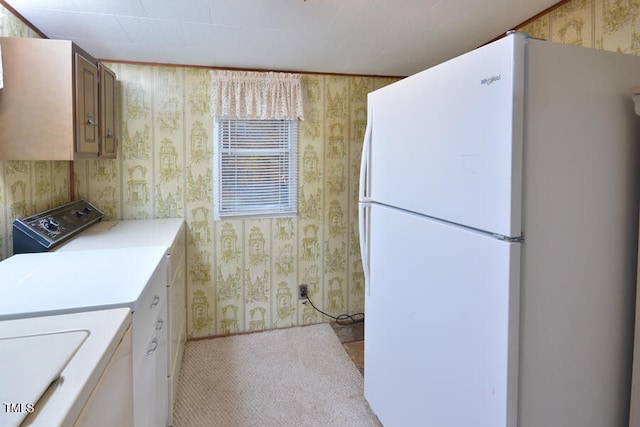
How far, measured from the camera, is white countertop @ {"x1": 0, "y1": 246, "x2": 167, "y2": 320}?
108 centimetres

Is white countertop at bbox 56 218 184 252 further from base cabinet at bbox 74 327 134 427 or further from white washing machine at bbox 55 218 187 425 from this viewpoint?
base cabinet at bbox 74 327 134 427

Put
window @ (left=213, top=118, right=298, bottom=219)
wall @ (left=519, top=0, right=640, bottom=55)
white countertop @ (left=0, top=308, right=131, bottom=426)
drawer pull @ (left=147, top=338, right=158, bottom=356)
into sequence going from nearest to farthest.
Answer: white countertop @ (left=0, top=308, right=131, bottom=426) → drawer pull @ (left=147, top=338, right=158, bottom=356) → wall @ (left=519, top=0, right=640, bottom=55) → window @ (left=213, top=118, right=298, bottom=219)

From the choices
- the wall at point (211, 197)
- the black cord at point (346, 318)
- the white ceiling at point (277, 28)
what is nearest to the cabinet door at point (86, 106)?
the white ceiling at point (277, 28)

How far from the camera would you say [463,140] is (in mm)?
1181

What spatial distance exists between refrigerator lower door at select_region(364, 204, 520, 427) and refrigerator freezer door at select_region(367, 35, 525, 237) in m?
0.08

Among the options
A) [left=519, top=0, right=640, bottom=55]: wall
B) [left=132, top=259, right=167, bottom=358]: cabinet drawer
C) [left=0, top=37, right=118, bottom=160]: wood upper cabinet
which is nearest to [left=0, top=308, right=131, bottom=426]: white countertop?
[left=132, top=259, right=167, bottom=358]: cabinet drawer

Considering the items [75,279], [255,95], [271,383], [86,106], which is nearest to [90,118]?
[86,106]

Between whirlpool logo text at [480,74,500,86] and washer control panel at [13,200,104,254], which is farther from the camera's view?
washer control panel at [13,200,104,254]

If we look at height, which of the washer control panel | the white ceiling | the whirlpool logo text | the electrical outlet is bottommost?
the electrical outlet

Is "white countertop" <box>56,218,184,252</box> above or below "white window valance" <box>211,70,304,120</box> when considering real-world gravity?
below

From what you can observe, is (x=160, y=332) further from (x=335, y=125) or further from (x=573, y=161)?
(x=335, y=125)

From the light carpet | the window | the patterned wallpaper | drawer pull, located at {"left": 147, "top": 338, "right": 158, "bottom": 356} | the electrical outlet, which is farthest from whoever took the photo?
the electrical outlet

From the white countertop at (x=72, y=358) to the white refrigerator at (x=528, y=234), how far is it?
1054 millimetres

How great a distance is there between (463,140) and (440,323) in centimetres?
66
